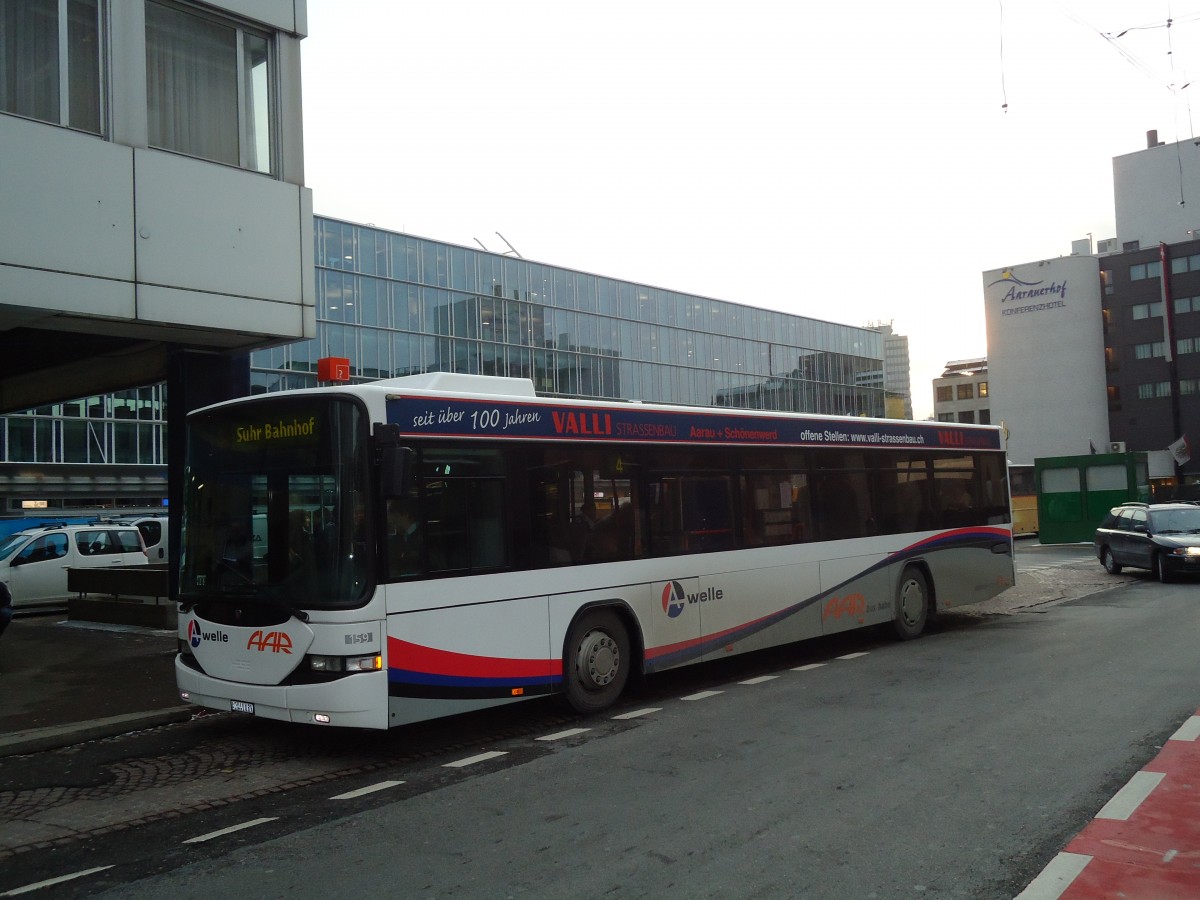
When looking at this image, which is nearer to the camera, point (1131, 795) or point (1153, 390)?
point (1131, 795)

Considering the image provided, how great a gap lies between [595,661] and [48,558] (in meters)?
16.6

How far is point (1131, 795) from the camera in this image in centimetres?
597

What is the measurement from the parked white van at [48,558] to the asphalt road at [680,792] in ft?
45.9

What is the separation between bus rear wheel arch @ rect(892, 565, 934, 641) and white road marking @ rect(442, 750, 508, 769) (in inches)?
281

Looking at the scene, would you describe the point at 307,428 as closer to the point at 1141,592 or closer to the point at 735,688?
the point at 735,688

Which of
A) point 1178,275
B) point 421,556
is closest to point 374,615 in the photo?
point 421,556

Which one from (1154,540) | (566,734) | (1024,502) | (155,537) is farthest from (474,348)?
(566,734)

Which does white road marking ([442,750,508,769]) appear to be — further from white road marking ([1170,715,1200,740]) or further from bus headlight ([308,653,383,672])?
white road marking ([1170,715,1200,740])

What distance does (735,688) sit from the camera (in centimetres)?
1030

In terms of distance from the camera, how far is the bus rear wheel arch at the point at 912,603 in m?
13.3

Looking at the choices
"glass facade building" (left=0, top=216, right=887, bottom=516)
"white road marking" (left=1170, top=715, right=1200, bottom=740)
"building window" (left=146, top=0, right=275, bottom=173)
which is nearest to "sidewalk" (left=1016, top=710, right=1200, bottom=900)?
"white road marking" (left=1170, top=715, right=1200, bottom=740)

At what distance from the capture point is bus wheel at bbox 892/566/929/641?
43.7 ft

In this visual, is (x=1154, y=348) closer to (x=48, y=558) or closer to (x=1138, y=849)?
(x=48, y=558)

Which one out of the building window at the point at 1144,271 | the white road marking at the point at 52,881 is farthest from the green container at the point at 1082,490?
the building window at the point at 1144,271
